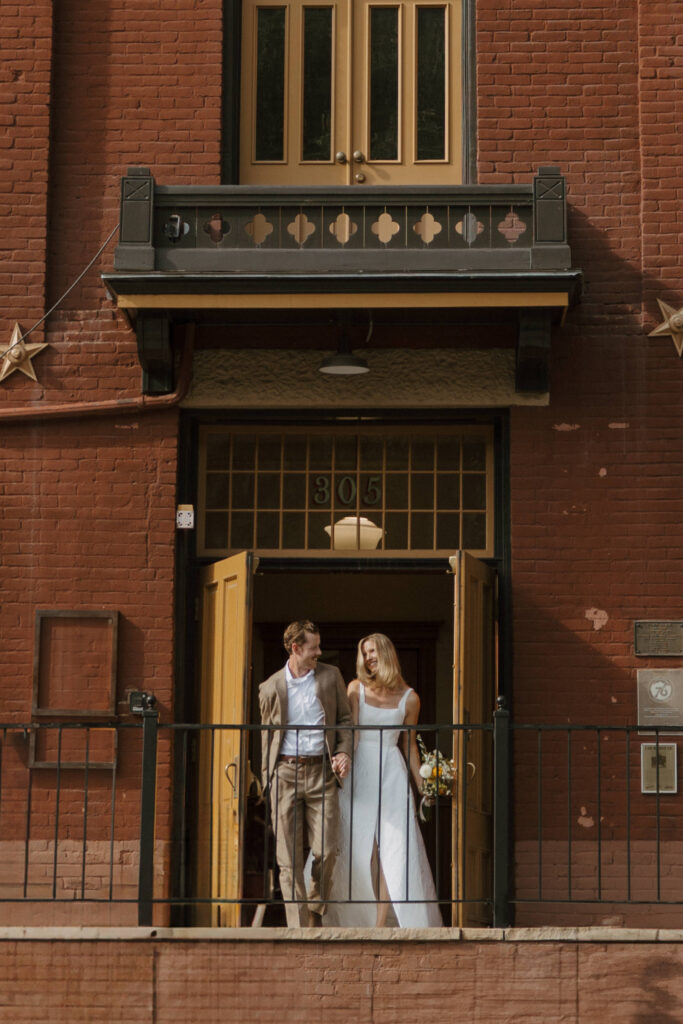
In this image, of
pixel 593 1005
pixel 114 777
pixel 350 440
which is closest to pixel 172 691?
pixel 114 777

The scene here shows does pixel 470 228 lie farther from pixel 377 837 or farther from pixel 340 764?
pixel 377 837

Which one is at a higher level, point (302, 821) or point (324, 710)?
point (324, 710)

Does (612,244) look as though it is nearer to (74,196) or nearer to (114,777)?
(74,196)

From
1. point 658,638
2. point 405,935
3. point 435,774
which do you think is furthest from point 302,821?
point 658,638

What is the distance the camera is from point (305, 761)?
9.57m

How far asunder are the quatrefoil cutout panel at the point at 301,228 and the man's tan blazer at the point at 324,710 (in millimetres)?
2902

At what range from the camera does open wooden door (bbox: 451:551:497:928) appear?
1012 centimetres

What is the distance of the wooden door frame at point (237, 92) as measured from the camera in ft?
37.6

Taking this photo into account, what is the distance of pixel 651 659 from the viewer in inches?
426

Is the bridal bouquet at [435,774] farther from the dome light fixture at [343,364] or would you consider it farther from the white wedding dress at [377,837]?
the dome light fixture at [343,364]

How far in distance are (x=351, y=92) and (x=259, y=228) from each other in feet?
5.28

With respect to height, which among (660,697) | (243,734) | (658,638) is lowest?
(243,734)

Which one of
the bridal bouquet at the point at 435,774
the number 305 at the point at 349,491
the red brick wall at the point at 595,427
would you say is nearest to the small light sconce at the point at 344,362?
the number 305 at the point at 349,491

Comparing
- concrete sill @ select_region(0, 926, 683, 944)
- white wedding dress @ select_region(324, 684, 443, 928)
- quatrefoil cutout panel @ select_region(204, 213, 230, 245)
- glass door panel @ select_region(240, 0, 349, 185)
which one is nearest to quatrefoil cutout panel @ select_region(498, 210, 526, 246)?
glass door panel @ select_region(240, 0, 349, 185)
